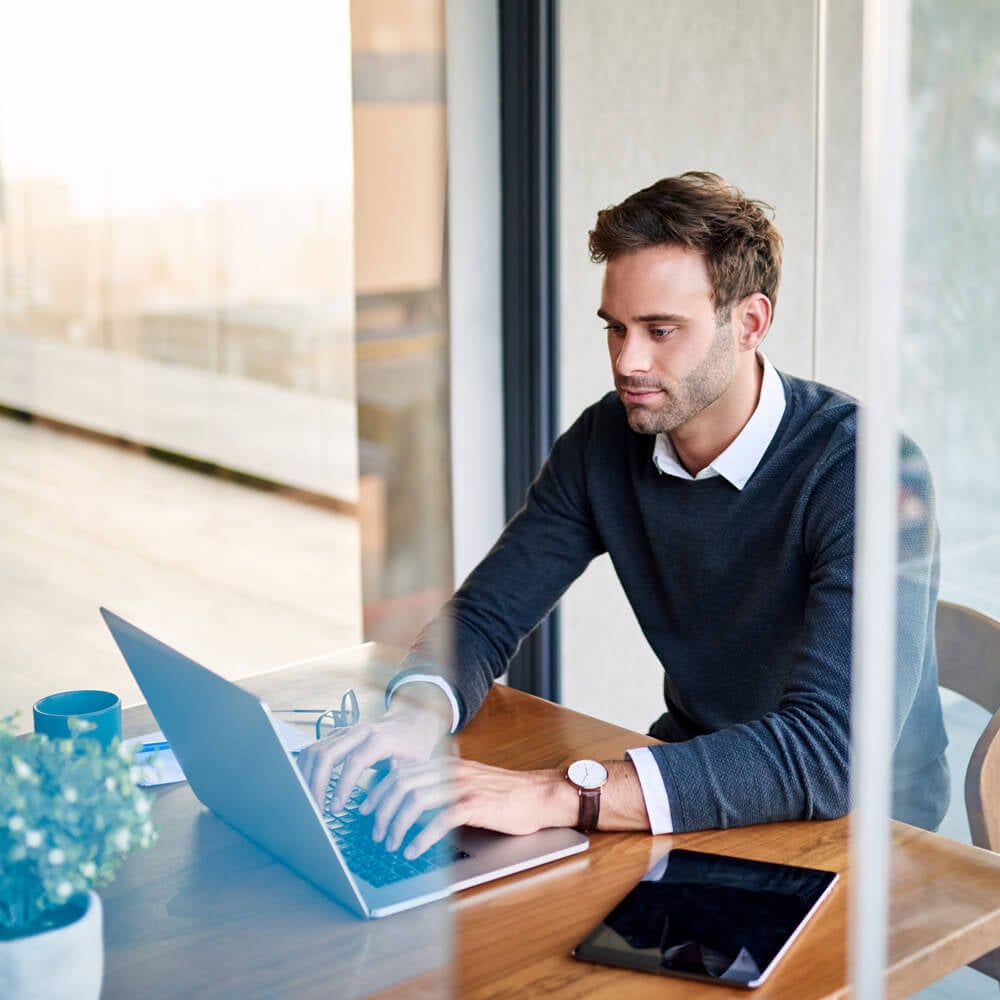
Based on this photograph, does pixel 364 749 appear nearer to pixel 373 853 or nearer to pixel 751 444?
pixel 373 853

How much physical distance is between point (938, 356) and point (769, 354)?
81.6 inches

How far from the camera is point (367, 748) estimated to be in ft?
4.21

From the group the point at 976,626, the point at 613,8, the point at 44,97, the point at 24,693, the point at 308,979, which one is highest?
the point at 613,8

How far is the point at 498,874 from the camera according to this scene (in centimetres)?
113

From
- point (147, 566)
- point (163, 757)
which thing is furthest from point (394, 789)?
point (147, 566)

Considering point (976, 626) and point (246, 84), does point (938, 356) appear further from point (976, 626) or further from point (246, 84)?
point (246, 84)

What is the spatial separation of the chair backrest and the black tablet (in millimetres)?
141

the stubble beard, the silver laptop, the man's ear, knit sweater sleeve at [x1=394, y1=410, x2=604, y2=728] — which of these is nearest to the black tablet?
the silver laptop

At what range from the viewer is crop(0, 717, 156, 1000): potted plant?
2.71 ft

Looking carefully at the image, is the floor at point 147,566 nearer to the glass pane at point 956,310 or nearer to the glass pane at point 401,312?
the glass pane at point 401,312

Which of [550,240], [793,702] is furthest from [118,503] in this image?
[793,702]

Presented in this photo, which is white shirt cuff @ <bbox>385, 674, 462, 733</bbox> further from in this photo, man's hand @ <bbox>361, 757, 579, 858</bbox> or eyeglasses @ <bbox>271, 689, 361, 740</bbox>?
man's hand @ <bbox>361, 757, 579, 858</bbox>

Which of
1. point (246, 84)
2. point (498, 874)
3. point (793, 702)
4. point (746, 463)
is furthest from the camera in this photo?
point (246, 84)

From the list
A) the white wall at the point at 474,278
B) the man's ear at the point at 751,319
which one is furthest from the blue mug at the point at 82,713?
the white wall at the point at 474,278
